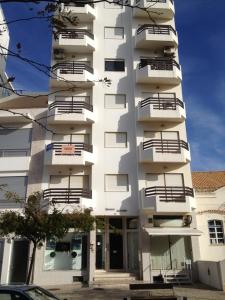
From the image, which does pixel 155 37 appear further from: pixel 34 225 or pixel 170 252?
pixel 34 225

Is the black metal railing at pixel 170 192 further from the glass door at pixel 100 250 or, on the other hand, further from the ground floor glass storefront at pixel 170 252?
the glass door at pixel 100 250

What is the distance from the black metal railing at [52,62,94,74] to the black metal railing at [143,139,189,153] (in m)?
8.13

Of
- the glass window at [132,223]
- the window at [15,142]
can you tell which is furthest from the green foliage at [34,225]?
the window at [15,142]

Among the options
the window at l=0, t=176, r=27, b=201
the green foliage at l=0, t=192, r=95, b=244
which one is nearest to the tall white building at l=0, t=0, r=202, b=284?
the window at l=0, t=176, r=27, b=201

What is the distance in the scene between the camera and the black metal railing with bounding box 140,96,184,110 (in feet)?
85.4

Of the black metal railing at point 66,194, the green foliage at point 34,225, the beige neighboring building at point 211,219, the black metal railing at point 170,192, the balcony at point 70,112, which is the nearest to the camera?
the green foliage at point 34,225

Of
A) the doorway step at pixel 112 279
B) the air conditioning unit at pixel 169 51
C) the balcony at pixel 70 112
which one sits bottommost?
the doorway step at pixel 112 279

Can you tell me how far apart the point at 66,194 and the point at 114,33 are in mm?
15142

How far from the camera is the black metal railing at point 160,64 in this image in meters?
27.5

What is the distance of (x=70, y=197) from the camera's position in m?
23.2

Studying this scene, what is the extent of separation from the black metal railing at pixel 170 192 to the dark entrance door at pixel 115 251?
12.4 feet

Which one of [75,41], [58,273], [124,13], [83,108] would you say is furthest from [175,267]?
[124,13]

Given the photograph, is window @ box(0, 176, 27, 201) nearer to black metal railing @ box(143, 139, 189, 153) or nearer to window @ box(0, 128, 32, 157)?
window @ box(0, 128, 32, 157)

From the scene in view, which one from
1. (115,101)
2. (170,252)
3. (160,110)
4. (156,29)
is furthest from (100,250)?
(156,29)
